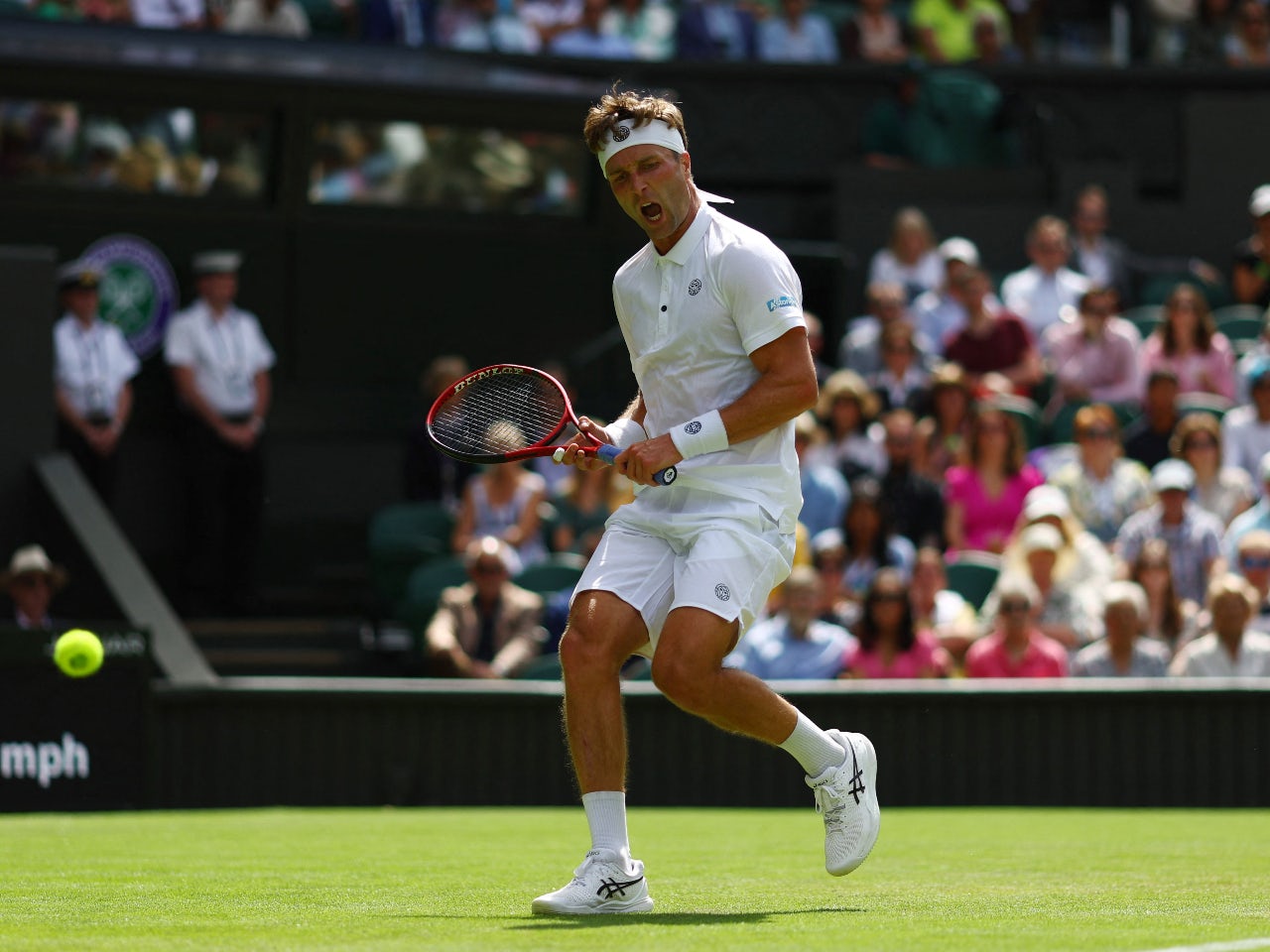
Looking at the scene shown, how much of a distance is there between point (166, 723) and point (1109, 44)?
11.3 metres

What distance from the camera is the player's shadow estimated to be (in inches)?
191

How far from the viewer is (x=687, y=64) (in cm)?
1631

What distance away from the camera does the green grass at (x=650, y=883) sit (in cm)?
461

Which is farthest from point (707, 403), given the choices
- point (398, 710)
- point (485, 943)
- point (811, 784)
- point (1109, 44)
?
point (1109, 44)

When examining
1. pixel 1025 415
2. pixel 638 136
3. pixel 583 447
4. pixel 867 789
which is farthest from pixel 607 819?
pixel 1025 415

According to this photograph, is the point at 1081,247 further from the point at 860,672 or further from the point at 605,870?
the point at 605,870

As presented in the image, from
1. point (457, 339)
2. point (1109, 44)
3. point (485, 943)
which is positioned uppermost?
point (1109, 44)

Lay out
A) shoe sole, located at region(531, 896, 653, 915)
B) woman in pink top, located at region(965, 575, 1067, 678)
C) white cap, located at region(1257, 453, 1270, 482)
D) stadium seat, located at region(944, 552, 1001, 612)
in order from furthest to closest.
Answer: stadium seat, located at region(944, 552, 1001, 612) < white cap, located at region(1257, 453, 1270, 482) < woman in pink top, located at region(965, 575, 1067, 678) < shoe sole, located at region(531, 896, 653, 915)

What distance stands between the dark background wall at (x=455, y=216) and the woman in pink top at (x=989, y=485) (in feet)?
9.10

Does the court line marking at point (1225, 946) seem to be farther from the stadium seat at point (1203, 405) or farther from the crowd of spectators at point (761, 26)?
the crowd of spectators at point (761, 26)

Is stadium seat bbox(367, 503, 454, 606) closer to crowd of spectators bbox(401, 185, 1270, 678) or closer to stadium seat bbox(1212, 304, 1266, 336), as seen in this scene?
crowd of spectators bbox(401, 185, 1270, 678)

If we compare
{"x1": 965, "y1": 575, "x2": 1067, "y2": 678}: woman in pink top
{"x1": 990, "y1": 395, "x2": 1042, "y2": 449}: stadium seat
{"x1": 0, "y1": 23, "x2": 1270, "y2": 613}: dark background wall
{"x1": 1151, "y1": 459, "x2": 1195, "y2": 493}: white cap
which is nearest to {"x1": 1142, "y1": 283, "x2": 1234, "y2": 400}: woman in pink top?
{"x1": 990, "y1": 395, "x2": 1042, "y2": 449}: stadium seat

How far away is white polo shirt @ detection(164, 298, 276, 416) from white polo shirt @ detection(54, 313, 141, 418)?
1.69 ft

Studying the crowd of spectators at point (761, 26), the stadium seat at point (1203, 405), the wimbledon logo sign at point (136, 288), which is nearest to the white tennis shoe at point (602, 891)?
the stadium seat at point (1203, 405)
